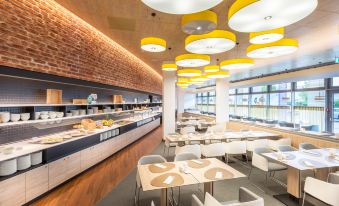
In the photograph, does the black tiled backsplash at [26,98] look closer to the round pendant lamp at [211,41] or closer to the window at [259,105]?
the round pendant lamp at [211,41]

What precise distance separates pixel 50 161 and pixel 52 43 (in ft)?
8.08

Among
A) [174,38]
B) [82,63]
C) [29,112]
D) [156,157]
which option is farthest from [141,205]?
[174,38]

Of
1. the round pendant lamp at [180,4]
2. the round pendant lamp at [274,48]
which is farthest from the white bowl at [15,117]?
the round pendant lamp at [274,48]

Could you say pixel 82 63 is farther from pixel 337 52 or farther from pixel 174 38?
pixel 337 52

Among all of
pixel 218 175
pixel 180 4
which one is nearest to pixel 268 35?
pixel 180 4

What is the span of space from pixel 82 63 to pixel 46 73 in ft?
4.15

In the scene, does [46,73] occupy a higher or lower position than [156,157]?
higher

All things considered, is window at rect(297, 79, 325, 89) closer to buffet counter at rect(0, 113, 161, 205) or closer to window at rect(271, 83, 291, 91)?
window at rect(271, 83, 291, 91)

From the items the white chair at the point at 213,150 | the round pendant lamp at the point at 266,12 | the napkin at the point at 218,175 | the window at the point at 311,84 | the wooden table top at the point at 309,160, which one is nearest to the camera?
the round pendant lamp at the point at 266,12

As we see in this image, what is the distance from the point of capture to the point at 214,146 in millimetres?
4566

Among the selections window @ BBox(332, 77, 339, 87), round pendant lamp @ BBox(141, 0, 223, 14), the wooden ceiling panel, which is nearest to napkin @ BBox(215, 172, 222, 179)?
round pendant lamp @ BBox(141, 0, 223, 14)

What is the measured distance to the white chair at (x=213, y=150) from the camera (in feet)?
14.9

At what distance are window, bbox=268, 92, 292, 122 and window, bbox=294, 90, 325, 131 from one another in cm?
40

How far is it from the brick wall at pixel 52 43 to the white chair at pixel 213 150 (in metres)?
3.84
